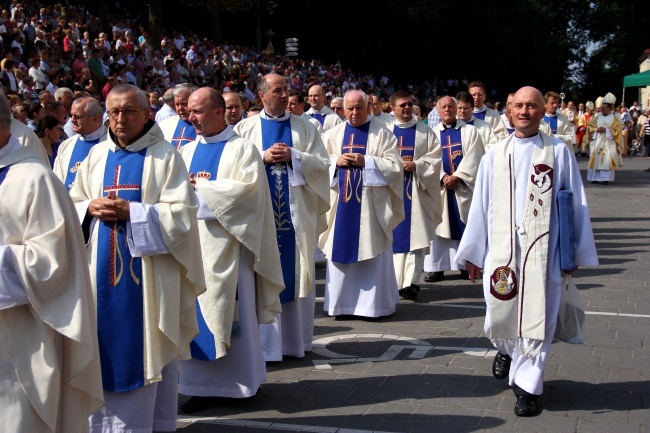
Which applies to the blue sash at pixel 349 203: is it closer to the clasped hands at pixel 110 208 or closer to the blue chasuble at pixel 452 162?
the blue chasuble at pixel 452 162

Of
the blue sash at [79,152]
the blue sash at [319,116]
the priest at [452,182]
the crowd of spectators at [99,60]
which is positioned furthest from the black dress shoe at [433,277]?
the blue sash at [79,152]

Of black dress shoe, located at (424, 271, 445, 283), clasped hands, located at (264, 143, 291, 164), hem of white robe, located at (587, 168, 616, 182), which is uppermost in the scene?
clasped hands, located at (264, 143, 291, 164)

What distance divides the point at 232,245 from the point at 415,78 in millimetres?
50706

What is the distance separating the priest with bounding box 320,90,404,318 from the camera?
29.0ft

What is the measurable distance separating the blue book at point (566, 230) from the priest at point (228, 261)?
1.89 m

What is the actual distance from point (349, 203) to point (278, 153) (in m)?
1.91

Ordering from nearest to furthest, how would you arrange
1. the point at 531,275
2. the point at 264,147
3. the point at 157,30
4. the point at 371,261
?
the point at 531,275, the point at 264,147, the point at 371,261, the point at 157,30

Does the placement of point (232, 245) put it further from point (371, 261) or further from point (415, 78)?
point (415, 78)

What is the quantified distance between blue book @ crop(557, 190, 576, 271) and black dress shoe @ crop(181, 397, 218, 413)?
8.16ft

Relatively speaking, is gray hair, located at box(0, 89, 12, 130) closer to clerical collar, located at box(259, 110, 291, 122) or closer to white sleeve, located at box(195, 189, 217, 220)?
A: white sleeve, located at box(195, 189, 217, 220)

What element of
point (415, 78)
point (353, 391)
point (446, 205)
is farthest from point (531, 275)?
point (415, 78)

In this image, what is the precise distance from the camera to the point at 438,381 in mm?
6703

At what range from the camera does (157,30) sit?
2741 cm

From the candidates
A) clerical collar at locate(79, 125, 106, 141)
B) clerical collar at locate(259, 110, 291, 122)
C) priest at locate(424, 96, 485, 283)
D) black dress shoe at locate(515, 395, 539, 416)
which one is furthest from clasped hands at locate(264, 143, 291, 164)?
priest at locate(424, 96, 485, 283)
